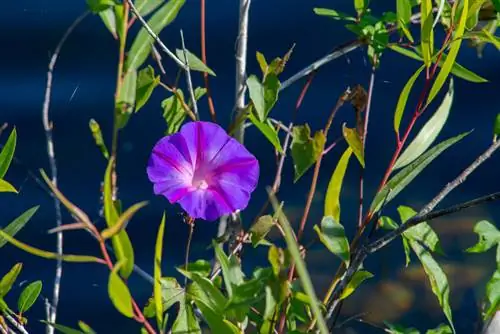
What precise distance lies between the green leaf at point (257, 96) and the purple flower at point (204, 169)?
42 mm

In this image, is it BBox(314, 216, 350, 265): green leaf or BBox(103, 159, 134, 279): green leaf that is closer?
BBox(103, 159, 134, 279): green leaf

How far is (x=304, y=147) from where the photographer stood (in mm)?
Result: 996

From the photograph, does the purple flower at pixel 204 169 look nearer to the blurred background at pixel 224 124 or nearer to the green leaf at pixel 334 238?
the green leaf at pixel 334 238

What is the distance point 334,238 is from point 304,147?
4.0 inches

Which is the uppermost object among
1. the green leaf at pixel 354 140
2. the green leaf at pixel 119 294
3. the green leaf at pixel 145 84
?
the green leaf at pixel 145 84

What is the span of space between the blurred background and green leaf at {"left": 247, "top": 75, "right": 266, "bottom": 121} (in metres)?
0.55

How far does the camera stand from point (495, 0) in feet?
3.29

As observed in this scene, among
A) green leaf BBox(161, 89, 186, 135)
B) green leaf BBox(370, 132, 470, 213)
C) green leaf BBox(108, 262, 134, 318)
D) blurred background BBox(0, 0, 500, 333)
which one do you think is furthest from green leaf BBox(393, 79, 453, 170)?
blurred background BBox(0, 0, 500, 333)

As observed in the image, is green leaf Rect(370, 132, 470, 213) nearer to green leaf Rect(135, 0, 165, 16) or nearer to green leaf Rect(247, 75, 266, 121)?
green leaf Rect(247, 75, 266, 121)

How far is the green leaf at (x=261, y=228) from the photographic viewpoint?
98 cm

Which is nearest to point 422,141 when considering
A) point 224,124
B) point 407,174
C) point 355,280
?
point 407,174

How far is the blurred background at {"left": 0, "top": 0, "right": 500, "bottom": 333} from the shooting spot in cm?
156

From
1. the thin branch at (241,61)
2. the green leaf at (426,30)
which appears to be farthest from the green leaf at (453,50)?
the thin branch at (241,61)

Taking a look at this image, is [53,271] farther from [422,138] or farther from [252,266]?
[422,138]
